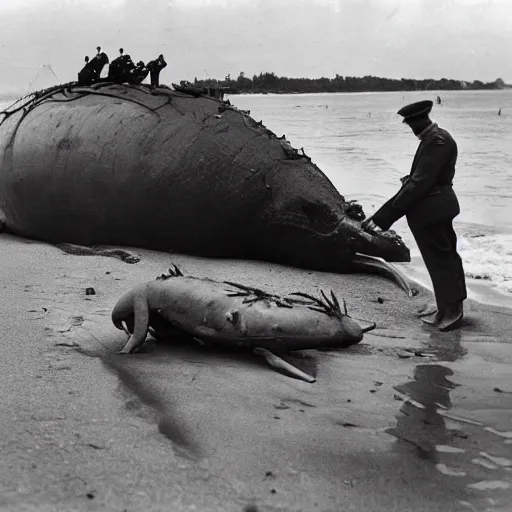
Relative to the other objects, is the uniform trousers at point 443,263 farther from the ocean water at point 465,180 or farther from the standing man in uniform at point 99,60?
the standing man in uniform at point 99,60

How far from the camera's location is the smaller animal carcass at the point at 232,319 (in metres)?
3.93

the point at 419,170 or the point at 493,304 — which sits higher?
the point at 419,170

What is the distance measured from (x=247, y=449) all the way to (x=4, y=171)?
5509 mm

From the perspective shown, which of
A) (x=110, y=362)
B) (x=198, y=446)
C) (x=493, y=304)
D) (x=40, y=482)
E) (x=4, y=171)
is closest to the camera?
(x=40, y=482)

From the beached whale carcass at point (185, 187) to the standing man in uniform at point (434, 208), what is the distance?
126 centimetres

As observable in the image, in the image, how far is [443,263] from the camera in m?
5.05

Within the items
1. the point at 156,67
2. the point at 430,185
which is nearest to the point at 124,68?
the point at 156,67

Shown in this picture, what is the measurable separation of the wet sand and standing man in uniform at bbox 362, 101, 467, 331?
241mm

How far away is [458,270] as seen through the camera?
5051mm

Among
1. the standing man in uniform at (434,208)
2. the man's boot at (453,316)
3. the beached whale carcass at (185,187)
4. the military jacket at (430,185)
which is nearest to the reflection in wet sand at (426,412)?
the man's boot at (453,316)

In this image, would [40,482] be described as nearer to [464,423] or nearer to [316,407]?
[316,407]

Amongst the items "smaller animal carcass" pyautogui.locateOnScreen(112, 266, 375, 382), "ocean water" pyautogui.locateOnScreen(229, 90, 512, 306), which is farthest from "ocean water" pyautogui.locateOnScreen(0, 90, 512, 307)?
"smaller animal carcass" pyautogui.locateOnScreen(112, 266, 375, 382)

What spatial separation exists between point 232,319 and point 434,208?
69.0 inches

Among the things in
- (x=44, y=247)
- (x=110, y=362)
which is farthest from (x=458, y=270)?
(x=44, y=247)
